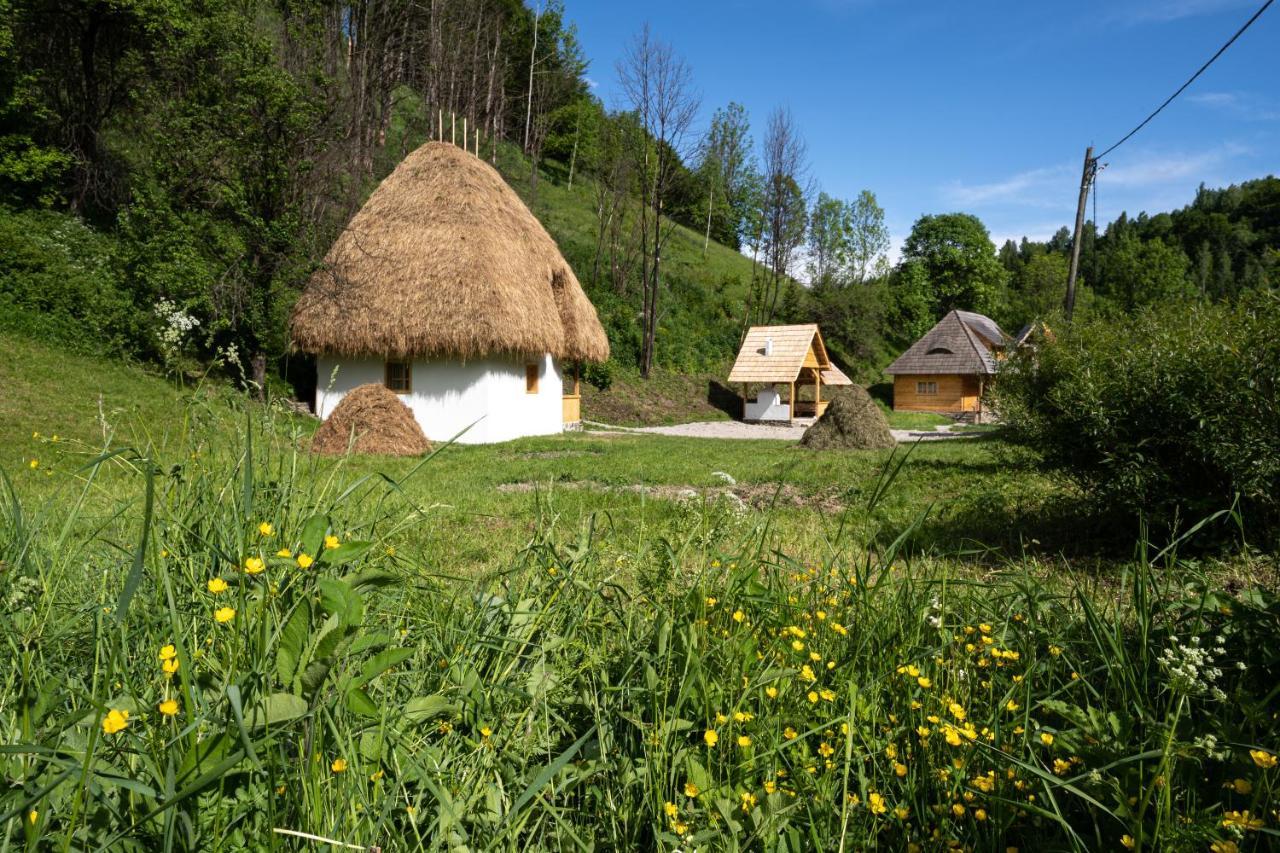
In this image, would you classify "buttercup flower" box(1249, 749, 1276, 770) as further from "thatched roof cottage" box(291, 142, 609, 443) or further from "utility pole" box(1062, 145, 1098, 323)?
"utility pole" box(1062, 145, 1098, 323)

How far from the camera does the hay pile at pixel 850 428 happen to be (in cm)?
1501

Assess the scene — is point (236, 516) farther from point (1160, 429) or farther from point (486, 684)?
point (1160, 429)

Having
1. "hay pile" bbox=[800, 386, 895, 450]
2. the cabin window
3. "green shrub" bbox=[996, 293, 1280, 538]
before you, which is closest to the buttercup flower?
"green shrub" bbox=[996, 293, 1280, 538]

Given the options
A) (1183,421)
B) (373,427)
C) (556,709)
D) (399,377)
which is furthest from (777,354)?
(556,709)

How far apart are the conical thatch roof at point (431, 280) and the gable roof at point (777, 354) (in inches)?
437

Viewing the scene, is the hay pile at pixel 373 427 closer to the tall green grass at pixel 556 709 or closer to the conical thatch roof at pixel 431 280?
the conical thatch roof at pixel 431 280

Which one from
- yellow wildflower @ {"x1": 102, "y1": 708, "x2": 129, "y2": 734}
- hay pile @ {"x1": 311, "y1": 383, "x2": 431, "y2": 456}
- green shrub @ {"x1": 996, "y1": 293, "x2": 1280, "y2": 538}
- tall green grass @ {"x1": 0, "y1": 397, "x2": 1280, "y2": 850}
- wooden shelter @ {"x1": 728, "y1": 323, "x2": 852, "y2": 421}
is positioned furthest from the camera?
wooden shelter @ {"x1": 728, "y1": 323, "x2": 852, "y2": 421}

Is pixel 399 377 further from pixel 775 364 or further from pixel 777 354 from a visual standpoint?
pixel 777 354

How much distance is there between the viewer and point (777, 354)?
2886cm

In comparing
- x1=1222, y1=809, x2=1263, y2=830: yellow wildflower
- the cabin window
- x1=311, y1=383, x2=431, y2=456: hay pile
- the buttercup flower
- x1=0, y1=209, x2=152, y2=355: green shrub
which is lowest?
x1=311, y1=383, x2=431, y2=456: hay pile

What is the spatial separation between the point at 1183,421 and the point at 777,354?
24.1m

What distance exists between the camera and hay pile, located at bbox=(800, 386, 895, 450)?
49.2ft

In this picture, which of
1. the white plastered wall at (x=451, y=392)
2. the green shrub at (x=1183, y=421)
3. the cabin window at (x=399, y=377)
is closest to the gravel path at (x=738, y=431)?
the white plastered wall at (x=451, y=392)

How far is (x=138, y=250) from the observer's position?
15.6 meters
